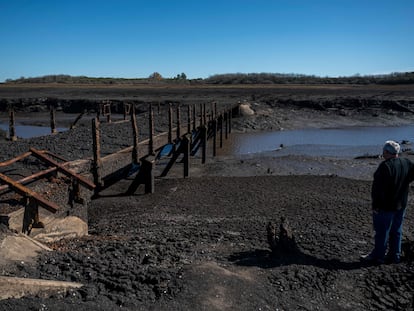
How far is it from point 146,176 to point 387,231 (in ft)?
23.6

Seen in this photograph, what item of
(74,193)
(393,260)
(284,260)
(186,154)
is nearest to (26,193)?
(74,193)

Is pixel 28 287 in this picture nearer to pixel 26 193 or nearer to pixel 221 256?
pixel 26 193

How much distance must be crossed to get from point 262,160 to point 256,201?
25.0 ft

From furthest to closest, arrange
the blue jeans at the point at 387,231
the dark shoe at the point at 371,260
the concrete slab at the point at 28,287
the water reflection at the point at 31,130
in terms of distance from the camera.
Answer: the water reflection at the point at 31,130, the dark shoe at the point at 371,260, the blue jeans at the point at 387,231, the concrete slab at the point at 28,287

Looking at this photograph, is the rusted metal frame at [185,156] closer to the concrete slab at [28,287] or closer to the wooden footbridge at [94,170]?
the wooden footbridge at [94,170]

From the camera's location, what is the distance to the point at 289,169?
616 inches

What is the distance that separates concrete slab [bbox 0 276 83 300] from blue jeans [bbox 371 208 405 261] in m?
3.86

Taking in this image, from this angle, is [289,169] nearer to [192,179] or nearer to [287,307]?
[192,179]

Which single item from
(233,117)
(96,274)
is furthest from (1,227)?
(233,117)

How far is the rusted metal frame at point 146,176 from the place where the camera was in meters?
11.3

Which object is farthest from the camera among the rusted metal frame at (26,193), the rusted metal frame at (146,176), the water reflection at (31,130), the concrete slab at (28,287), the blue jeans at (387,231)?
the water reflection at (31,130)

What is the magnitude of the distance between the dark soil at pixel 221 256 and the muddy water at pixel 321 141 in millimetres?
10172

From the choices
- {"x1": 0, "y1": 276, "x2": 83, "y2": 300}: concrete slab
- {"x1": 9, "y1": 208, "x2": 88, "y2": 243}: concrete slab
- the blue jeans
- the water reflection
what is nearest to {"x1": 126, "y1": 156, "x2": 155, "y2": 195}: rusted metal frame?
{"x1": 9, "y1": 208, "x2": 88, "y2": 243}: concrete slab

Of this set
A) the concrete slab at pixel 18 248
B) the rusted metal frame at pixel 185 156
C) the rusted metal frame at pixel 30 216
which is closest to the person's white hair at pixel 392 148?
the concrete slab at pixel 18 248
